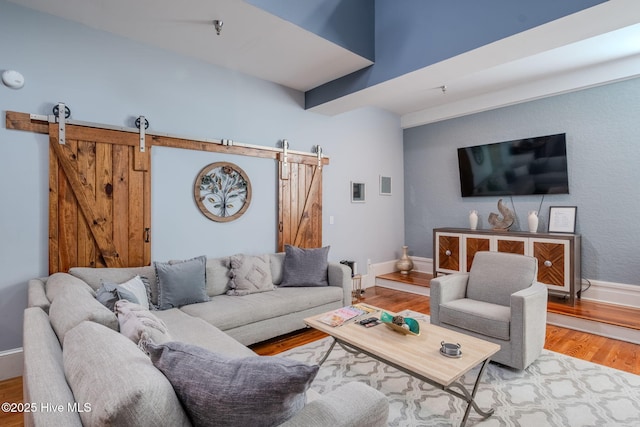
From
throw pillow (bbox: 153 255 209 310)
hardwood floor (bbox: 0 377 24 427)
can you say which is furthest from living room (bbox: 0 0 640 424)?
throw pillow (bbox: 153 255 209 310)

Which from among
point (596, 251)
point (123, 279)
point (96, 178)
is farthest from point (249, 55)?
point (596, 251)

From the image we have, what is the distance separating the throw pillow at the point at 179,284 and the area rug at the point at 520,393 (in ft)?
3.34

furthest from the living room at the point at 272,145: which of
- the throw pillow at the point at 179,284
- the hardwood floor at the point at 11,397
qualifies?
the throw pillow at the point at 179,284

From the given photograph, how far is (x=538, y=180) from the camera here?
14.3 ft

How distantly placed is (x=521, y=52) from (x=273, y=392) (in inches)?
124

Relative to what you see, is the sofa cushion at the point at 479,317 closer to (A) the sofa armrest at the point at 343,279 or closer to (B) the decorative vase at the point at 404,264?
(A) the sofa armrest at the point at 343,279

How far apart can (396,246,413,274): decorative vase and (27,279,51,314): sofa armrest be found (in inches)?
184

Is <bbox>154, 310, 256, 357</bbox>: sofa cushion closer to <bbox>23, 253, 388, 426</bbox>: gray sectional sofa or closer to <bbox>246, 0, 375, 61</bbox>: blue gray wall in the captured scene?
<bbox>23, 253, 388, 426</bbox>: gray sectional sofa

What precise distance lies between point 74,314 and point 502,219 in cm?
489

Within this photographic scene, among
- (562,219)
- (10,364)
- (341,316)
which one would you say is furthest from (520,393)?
(10,364)

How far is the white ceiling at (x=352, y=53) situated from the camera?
244 centimetres

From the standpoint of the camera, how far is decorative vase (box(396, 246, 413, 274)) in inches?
217

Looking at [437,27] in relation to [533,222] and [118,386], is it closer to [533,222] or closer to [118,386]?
[533,222]

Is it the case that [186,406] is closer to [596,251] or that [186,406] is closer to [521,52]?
[521,52]
